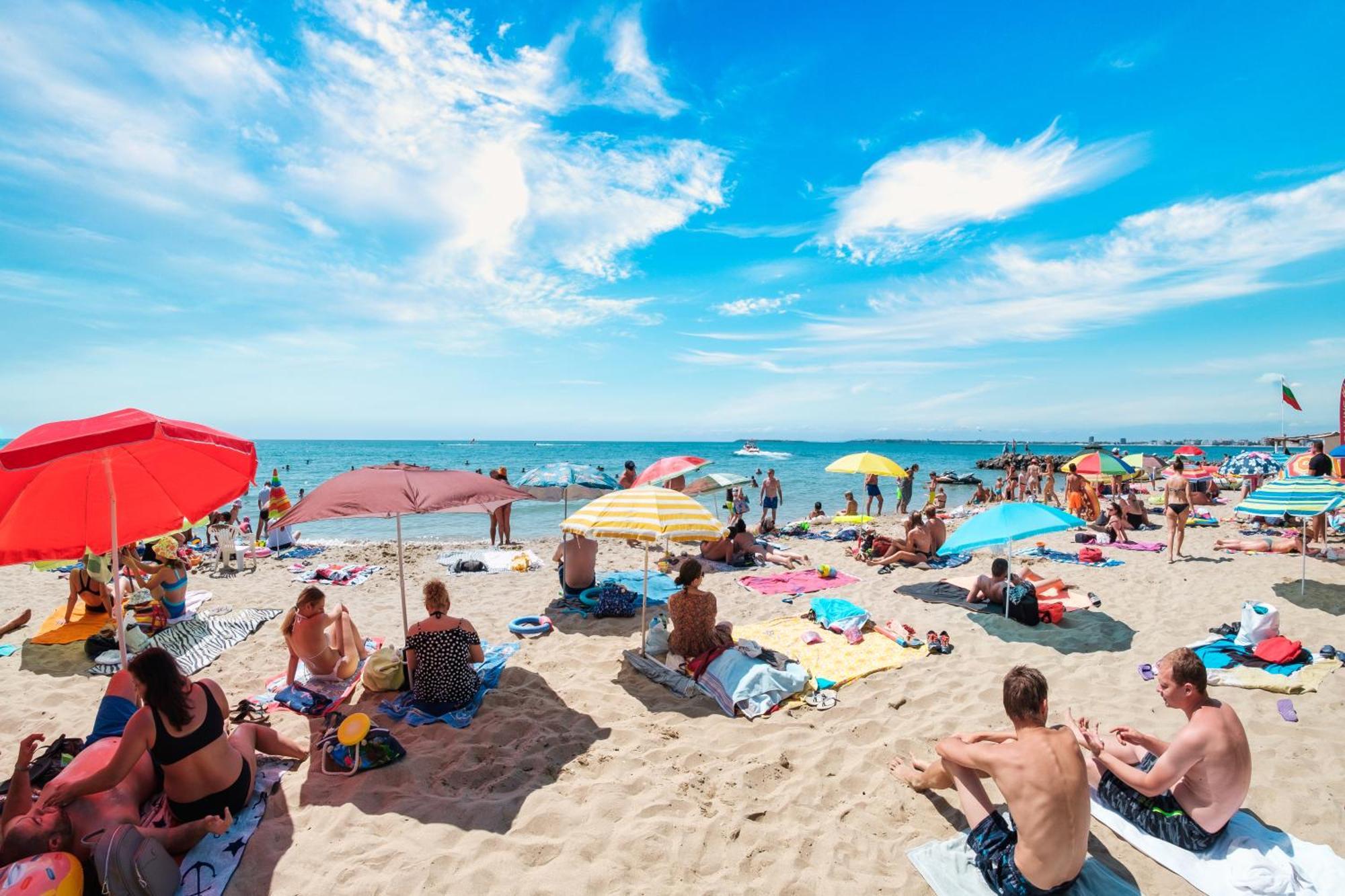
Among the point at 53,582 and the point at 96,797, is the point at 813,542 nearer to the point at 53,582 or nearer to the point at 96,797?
the point at 96,797

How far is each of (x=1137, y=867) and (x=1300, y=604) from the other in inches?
264

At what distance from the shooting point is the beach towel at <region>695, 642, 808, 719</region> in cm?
504

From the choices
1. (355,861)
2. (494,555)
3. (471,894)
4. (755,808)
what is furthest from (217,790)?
(494,555)

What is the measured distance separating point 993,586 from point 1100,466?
26.6 ft

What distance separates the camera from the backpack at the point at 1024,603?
6922 mm

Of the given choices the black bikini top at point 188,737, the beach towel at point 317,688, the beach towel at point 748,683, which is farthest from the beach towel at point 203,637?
the beach towel at point 748,683

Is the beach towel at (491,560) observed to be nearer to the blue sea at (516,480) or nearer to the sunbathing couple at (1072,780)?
the blue sea at (516,480)

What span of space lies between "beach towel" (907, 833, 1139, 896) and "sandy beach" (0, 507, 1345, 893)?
0.09 metres

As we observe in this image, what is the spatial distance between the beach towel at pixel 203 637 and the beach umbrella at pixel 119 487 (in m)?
2.33

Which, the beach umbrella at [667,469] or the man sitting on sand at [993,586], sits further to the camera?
the beach umbrella at [667,469]

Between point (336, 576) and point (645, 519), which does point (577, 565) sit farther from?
point (336, 576)

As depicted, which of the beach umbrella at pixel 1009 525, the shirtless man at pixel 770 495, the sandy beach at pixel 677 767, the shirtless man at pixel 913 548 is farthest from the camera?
the shirtless man at pixel 770 495

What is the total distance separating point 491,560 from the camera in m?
11.5

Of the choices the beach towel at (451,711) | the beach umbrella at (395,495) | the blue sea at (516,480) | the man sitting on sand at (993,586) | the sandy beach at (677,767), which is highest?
the beach umbrella at (395,495)
